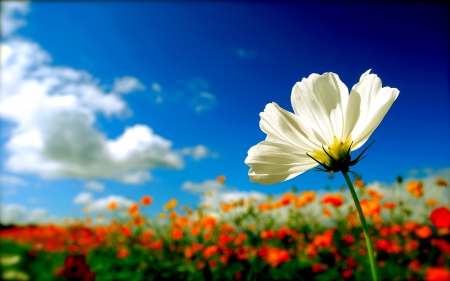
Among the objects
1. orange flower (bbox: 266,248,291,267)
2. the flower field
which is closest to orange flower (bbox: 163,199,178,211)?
the flower field

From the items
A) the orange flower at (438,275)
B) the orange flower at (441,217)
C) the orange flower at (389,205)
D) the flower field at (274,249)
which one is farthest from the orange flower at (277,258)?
the orange flower at (438,275)

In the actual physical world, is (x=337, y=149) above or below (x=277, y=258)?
above

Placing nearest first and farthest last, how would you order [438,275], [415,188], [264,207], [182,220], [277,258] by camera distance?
[438,275] < [277,258] < [415,188] < [264,207] < [182,220]

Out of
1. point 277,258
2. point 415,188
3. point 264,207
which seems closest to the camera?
point 277,258

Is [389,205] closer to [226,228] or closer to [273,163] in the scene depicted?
[226,228]

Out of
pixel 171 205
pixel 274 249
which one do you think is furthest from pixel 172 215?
pixel 274 249

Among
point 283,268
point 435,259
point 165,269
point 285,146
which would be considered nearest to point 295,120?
point 285,146

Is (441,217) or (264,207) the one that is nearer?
(441,217)

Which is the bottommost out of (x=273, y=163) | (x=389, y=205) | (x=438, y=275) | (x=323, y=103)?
(x=438, y=275)

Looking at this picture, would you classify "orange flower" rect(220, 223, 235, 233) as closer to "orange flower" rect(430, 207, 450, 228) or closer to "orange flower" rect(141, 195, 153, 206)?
"orange flower" rect(141, 195, 153, 206)
